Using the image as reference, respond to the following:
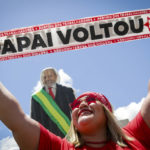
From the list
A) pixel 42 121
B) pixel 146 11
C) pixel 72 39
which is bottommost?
pixel 42 121

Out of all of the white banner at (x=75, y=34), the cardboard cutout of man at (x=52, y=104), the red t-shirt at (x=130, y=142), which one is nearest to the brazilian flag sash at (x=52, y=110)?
the cardboard cutout of man at (x=52, y=104)

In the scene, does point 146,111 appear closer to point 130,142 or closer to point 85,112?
point 130,142

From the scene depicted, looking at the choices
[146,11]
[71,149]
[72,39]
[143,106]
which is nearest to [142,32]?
[146,11]

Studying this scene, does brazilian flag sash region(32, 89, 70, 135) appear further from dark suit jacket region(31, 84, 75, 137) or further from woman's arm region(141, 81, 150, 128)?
woman's arm region(141, 81, 150, 128)

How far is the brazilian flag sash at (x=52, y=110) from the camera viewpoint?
4016mm

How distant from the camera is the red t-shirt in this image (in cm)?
178

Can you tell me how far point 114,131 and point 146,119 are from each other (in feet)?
0.96

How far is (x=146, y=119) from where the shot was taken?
208 centimetres

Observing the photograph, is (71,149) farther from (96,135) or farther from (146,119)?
(146,119)

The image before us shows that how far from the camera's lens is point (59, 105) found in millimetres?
4129

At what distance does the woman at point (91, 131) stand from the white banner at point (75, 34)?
79.1 inches

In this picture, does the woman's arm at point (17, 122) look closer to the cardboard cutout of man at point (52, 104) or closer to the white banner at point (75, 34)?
the cardboard cutout of man at point (52, 104)

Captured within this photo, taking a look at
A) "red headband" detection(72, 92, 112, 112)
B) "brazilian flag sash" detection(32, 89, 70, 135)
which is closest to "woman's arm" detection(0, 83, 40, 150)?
"red headband" detection(72, 92, 112, 112)

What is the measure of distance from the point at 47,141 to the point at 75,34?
8.85 ft
